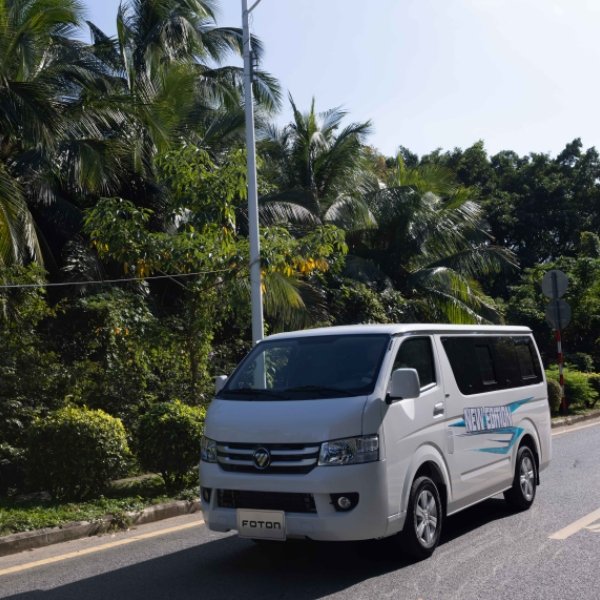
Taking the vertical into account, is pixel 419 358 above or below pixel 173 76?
below

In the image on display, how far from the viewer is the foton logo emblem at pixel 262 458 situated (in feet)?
20.9

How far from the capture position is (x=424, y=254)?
27516 mm

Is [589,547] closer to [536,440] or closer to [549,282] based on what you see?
[536,440]

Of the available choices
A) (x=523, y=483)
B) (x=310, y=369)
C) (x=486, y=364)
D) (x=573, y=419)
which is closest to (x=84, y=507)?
(x=310, y=369)

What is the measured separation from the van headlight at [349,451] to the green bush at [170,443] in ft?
12.6

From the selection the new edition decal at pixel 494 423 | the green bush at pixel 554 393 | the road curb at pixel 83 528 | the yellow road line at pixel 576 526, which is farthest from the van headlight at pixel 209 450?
the green bush at pixel 554 393

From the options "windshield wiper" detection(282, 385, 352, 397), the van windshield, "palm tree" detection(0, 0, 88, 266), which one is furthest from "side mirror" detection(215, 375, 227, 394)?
"palm tree" detection(0, 0, 88, 266)

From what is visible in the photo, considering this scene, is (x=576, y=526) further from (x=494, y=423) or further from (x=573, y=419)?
(x=573, y=419)

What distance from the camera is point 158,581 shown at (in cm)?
643

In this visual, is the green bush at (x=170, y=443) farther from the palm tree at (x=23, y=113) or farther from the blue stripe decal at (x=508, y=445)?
the palm tree at (x=23, y=113)

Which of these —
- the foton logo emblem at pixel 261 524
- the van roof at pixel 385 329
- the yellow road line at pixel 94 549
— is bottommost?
the yellow road line at pixel 94 549

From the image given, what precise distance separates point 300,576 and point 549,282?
14623 mm

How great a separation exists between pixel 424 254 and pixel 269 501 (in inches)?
858

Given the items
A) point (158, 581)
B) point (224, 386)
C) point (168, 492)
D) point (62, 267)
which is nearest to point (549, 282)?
point (62, 267)
